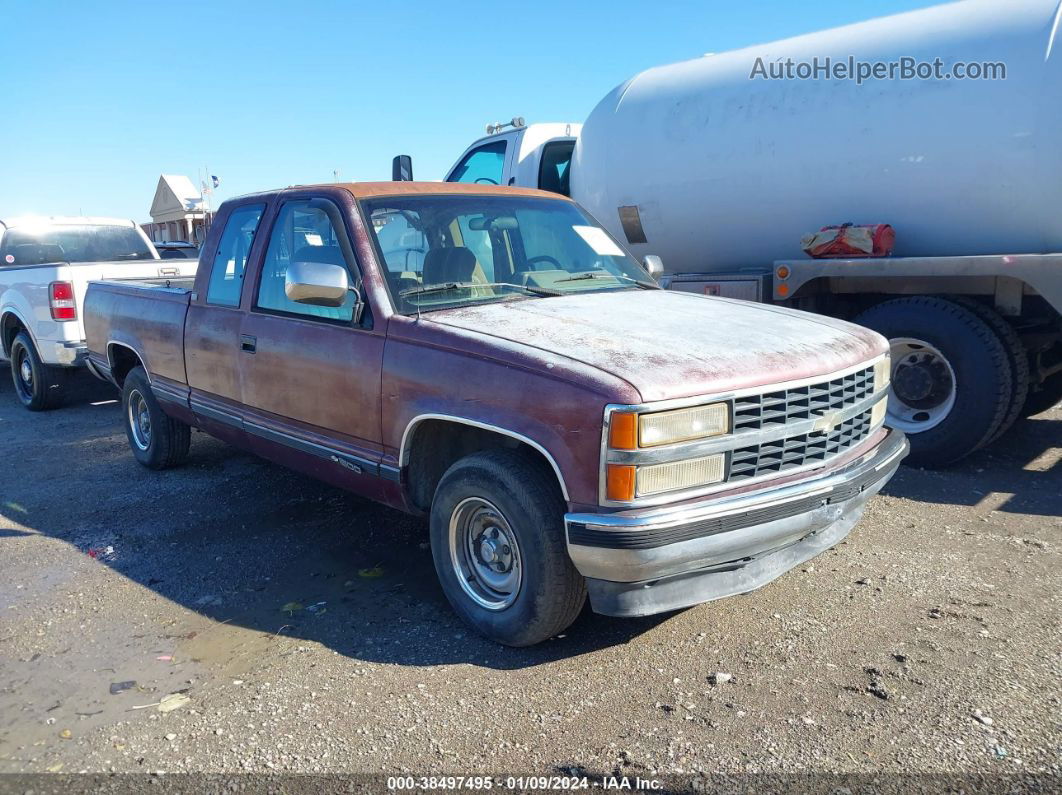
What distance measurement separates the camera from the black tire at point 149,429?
612 centimetres

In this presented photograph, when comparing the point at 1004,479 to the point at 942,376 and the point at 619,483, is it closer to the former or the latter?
the point at 942,376

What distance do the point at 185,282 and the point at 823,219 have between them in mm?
5537

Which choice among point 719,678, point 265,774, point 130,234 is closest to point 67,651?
point 265,774

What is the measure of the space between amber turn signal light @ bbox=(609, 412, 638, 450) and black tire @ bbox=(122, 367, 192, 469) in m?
4.29

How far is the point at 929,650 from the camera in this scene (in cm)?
335

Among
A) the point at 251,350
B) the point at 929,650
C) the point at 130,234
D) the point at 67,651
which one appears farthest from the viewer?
the point at 130,234

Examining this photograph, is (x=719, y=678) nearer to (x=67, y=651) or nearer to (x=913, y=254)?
(x=67, y=651)

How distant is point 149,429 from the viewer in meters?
6.30

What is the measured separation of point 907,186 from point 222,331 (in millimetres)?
4709

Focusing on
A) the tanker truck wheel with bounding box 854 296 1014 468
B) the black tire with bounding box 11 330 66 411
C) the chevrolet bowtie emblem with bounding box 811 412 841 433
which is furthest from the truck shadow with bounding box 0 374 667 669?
the tanker truck wheel with bounding box 854 296 1014 468

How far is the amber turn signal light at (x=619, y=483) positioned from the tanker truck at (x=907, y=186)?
2.57 meters

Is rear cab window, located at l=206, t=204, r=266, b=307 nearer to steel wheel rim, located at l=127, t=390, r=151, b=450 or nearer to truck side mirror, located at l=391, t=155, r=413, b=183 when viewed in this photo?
steel wheel rim, located at l=127, t=390, r=151, b=450

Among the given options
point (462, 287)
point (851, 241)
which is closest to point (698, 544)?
point (462, 287)

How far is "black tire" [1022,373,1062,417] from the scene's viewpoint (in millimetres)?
6555
